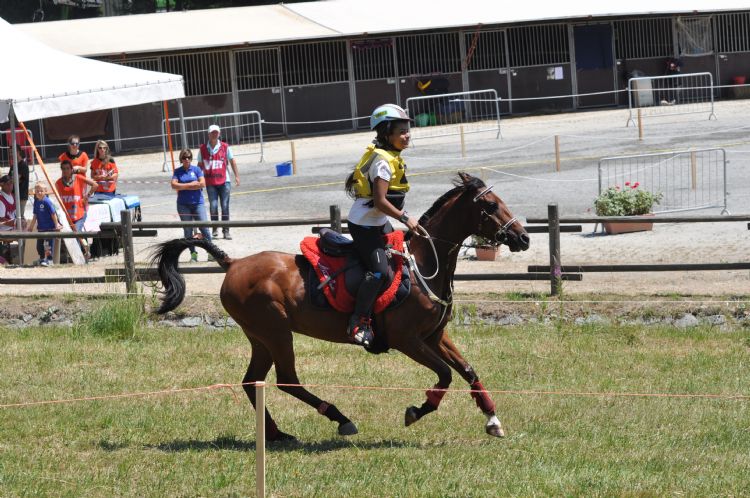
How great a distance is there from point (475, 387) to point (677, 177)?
16460 mm

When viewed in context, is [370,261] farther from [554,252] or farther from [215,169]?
[215,169]

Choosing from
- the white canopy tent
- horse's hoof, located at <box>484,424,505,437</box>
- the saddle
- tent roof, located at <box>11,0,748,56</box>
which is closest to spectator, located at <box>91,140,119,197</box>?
the white canopy tent

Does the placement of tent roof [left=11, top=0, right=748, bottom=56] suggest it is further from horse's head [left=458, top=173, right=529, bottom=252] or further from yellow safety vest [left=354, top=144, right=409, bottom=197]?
horse's head [left=458, top=173, right=529, bottom=252]

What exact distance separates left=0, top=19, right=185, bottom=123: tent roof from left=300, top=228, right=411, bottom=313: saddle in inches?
465

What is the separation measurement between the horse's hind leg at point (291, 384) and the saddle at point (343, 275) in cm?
46

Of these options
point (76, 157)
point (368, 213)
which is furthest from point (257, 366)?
point (76, 157)

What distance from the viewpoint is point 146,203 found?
87.8ft

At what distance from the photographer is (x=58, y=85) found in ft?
70.1

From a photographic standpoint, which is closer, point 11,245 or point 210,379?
point 210,379

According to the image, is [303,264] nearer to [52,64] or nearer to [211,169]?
[211,169]

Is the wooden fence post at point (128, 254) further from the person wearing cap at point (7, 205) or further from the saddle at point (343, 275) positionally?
the saddle at point (343, 275)

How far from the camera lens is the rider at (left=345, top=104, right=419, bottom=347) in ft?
31.1

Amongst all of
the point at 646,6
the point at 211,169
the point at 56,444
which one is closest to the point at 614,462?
the point at 56,444

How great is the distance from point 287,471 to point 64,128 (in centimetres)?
2882
